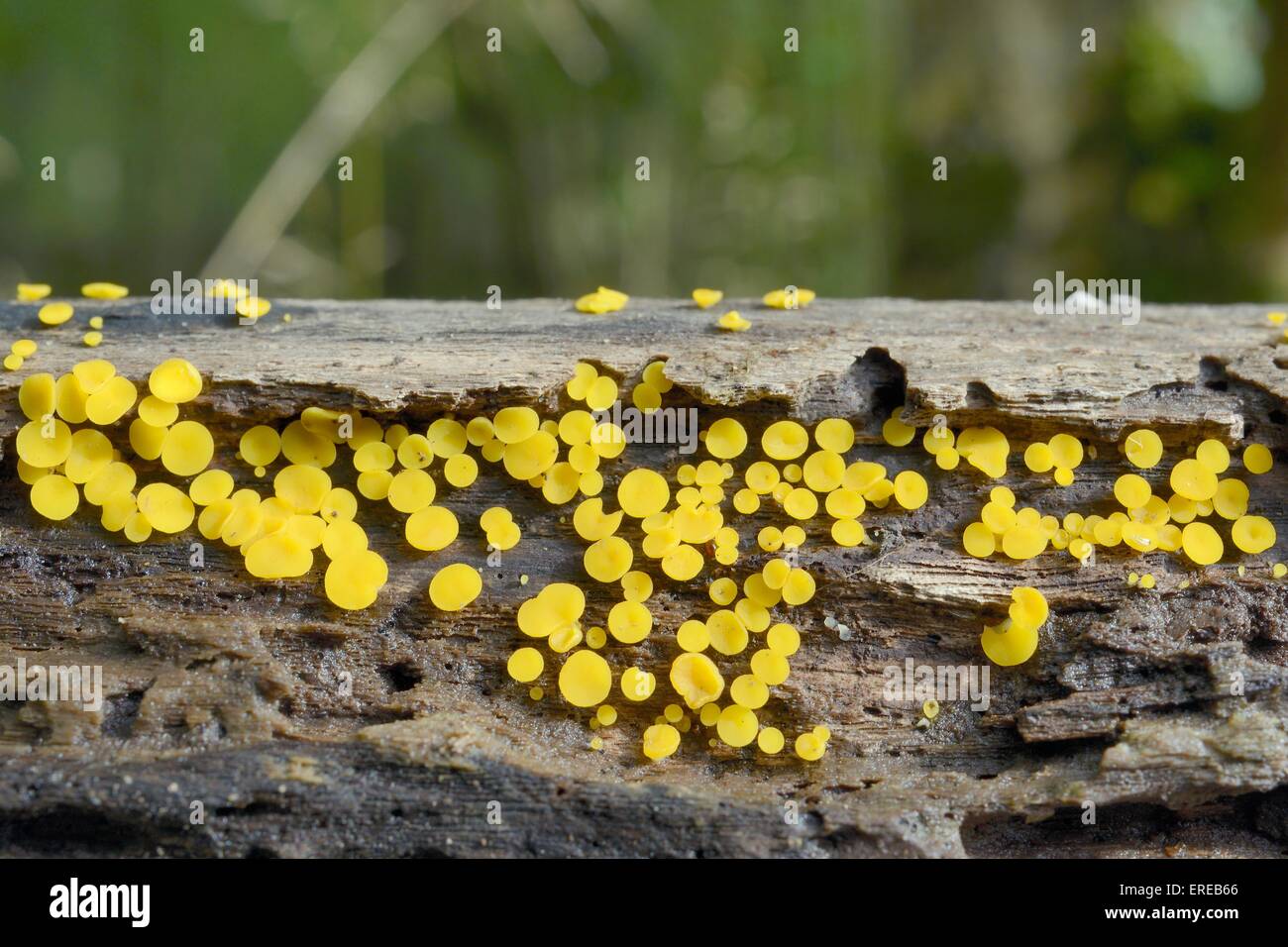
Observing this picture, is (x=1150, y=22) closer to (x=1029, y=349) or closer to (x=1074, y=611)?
(x=1029, y=349)

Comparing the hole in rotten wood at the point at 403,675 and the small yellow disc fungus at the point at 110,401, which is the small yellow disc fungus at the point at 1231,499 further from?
the small yellow disc fungus at the point at 110,401

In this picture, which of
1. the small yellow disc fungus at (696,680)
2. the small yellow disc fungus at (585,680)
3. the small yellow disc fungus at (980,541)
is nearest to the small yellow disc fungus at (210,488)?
the small yellow disc fungus at (585,680)

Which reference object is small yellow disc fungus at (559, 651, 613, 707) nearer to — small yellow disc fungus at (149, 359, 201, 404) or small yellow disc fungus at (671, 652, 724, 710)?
small yellow disc fungus at (671, 652, 724, 710)

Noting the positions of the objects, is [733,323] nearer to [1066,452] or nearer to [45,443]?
[1066,452]

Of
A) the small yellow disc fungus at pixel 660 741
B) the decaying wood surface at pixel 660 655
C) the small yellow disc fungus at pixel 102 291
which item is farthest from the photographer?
the small yellow disc fungus at pixel 102 291

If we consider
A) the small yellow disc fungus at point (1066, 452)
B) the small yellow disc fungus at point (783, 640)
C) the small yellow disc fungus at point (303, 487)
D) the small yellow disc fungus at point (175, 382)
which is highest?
the small yellow disc fungus at point (175, 382)

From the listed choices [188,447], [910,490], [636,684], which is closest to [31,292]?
[188,447]
